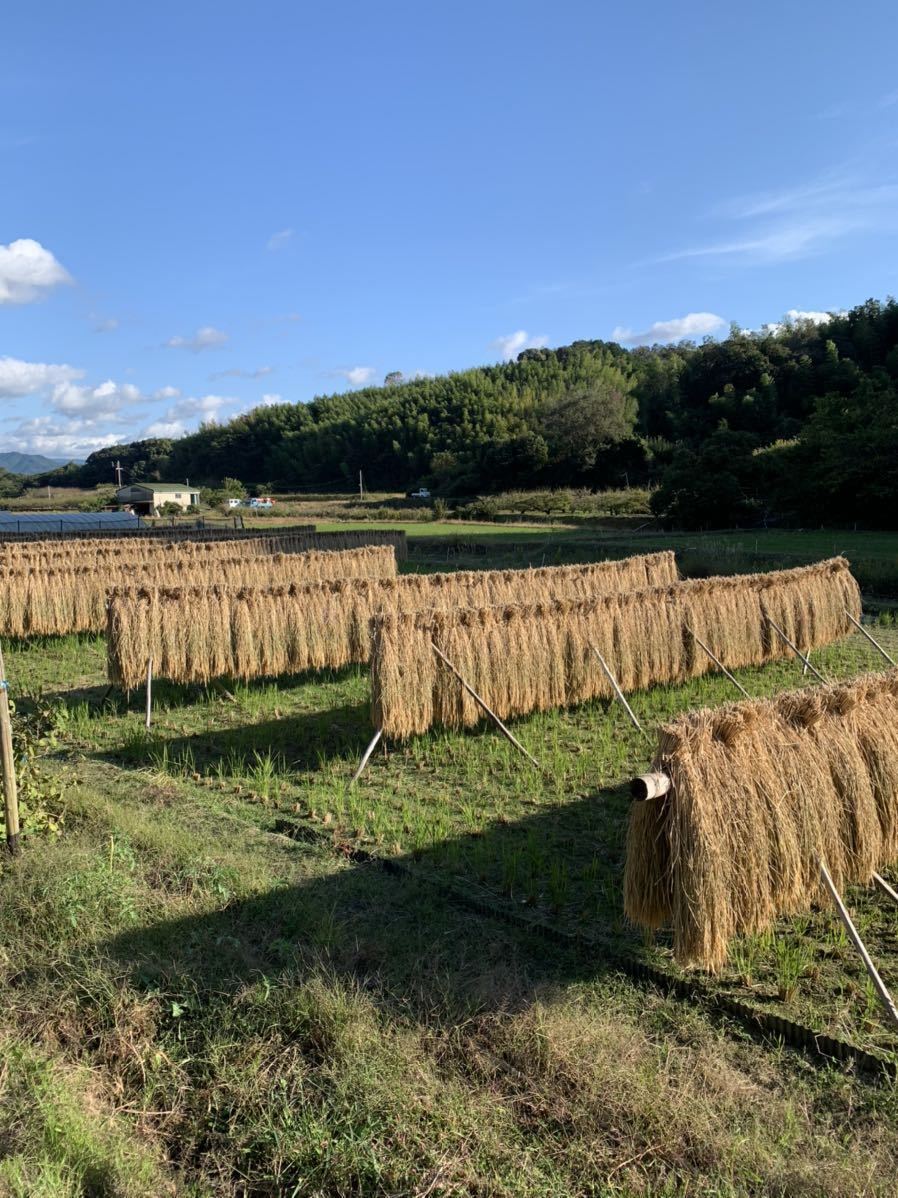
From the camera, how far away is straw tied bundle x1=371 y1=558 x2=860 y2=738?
9.55 m

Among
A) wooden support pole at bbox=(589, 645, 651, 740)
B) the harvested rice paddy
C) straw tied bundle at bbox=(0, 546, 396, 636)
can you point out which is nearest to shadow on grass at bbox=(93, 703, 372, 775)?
the harvested rice paddy

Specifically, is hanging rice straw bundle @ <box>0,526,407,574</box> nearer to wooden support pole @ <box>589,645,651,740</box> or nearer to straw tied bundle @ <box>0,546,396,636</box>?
straw tied bundle @ <box>0,546,396,636</box>

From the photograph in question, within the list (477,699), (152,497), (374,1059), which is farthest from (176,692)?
(152,497)

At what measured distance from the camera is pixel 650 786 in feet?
15.1

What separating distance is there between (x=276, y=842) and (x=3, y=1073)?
2.98 m

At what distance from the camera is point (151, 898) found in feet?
18.6

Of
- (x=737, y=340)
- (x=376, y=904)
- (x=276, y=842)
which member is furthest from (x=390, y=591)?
(x=737, y=340)

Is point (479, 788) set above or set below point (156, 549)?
below

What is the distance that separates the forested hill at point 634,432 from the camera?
1364 inches

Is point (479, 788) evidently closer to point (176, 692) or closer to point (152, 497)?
point (176, 692)

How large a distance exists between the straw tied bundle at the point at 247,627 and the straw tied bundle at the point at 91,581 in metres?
3.76

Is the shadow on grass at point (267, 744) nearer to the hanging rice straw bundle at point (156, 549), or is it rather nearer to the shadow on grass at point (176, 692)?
the shadow on grass at point (176, 692)

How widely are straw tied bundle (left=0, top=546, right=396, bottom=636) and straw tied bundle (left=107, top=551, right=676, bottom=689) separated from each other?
3.76m

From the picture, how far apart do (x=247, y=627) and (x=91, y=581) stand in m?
6.88
